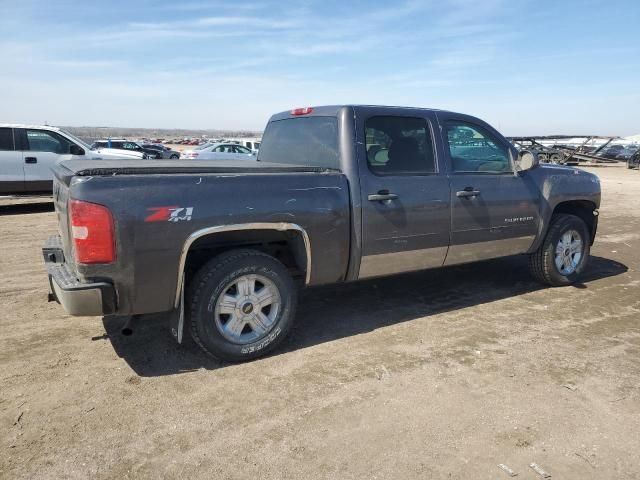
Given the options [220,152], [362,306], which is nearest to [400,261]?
[362,306]

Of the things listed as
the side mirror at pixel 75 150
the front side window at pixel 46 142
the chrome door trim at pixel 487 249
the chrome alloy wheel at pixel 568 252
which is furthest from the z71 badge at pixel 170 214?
the side mirror at pixel 75 150

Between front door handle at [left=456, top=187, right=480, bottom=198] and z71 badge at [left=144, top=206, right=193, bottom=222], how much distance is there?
2502mm

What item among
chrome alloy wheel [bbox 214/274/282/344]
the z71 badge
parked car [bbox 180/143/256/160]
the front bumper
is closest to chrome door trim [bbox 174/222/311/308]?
the z71 badge

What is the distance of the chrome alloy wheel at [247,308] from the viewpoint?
3643 millimetres

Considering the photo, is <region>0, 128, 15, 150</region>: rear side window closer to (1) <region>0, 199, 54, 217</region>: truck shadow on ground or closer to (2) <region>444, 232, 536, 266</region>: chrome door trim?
(1) <region>0, 199, 54, 217</region>: truck shadow on ground

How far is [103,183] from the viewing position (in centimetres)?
313

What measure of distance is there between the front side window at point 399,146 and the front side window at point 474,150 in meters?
0.28

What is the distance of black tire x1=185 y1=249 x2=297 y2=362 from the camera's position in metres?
3.53

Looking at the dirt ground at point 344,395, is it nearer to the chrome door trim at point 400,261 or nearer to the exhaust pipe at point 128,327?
the exhaust pipe at point 128,327

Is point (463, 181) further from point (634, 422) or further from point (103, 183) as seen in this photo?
point (103, 183)

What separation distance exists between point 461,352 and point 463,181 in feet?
5.27

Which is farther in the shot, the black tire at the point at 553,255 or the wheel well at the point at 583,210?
the wheel well at the point at 583,210

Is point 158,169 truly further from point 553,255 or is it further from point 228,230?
point 553,255

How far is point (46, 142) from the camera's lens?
444 inches
